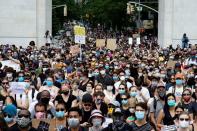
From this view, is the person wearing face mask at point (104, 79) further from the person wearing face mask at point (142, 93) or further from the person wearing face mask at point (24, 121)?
the person wearing face mask at point (24, 121)

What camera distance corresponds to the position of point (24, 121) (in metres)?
10.7

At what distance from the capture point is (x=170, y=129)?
38.5 ft

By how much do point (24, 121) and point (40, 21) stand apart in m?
36.9

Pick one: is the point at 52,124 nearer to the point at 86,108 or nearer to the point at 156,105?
the point at 86,108

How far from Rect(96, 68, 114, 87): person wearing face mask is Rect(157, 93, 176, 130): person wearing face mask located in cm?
379

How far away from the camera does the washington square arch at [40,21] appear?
46906 millimetres

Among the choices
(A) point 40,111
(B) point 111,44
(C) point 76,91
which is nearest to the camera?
(A) point 40,111

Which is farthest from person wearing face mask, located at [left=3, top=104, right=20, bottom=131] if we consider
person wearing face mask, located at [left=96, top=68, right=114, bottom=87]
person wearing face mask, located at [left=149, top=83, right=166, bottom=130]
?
person wearing face mask, located at [left=96, top=68, right=114, bottom=87]

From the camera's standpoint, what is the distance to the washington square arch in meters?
46.9

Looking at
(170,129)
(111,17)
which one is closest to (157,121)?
(170,129)

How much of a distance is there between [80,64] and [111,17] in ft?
215

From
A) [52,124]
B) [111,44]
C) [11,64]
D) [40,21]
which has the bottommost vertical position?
[52,124]

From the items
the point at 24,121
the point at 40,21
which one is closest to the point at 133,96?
the point at 24,121

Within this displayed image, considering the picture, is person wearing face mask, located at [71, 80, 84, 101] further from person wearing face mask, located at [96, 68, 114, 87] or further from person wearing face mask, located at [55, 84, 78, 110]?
person wearing face mask, located at [55, 84, 78, 110]
